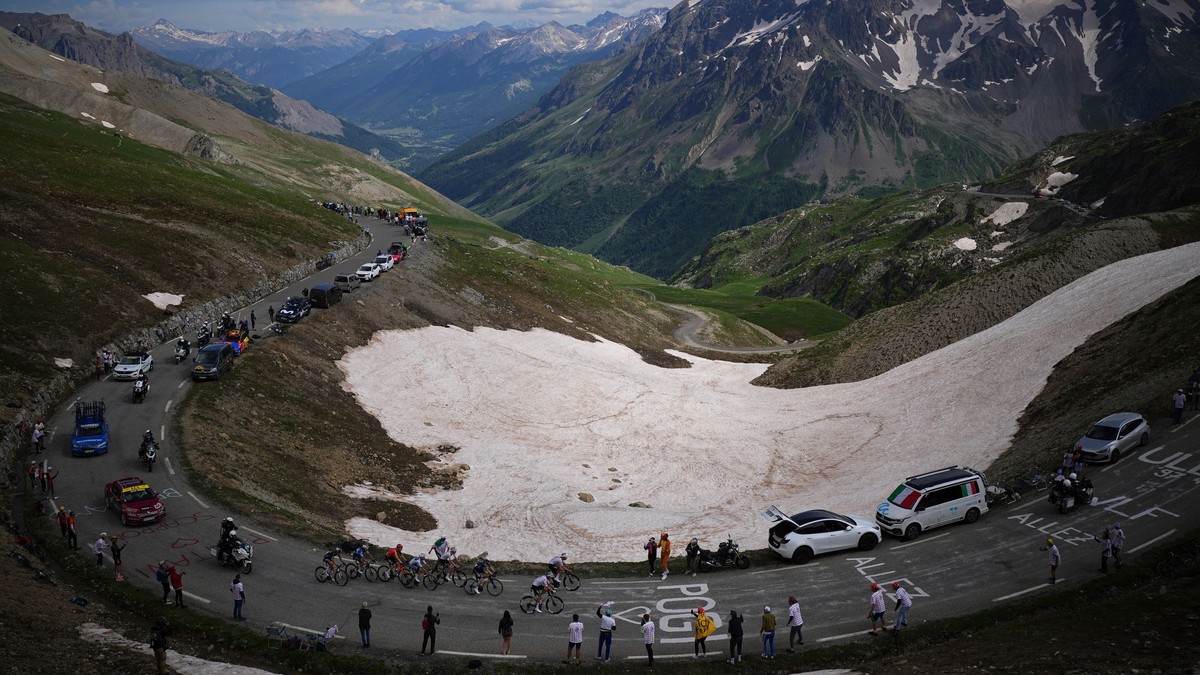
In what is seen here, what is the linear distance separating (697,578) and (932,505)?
518 inches

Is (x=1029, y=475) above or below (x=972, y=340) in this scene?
below

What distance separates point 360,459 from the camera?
55.9 metres

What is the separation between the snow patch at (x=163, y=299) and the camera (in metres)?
74.2

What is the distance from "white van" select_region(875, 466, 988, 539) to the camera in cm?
4159

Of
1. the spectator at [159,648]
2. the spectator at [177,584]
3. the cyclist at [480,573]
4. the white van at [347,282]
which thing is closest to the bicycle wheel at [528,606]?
the cyclist at [480,573]

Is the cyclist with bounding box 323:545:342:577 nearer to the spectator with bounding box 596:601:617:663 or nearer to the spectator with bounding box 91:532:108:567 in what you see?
the spectator with bounding box 91:532:108:567

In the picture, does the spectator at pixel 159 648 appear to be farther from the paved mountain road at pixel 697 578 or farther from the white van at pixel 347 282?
the white van at pixel 347 282

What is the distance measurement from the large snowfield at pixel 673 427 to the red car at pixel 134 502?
35.1 ft

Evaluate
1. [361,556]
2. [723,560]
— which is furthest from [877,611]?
[361,556]

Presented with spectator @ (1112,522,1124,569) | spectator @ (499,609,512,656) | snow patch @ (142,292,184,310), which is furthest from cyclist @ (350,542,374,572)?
snow patch @ (142,292,184,310)

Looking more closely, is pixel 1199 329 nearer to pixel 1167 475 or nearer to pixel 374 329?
pixel 1167 475

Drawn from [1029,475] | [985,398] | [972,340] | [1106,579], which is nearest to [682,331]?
[972,340]

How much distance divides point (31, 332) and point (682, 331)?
94.7 m

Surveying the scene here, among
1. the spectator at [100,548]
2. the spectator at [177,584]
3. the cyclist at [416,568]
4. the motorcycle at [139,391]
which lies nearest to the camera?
the spectator at [177,584]
